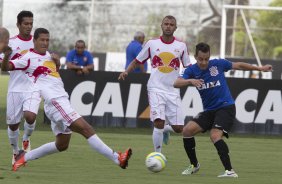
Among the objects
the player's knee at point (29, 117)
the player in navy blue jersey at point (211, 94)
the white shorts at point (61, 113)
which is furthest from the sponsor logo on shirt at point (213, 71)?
the player's knee at point (29, 117)

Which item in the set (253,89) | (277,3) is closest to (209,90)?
(253,89)

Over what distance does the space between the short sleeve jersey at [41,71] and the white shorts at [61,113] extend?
0.23 metres

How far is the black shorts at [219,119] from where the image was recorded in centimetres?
1344

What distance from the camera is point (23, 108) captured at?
14.3 meters

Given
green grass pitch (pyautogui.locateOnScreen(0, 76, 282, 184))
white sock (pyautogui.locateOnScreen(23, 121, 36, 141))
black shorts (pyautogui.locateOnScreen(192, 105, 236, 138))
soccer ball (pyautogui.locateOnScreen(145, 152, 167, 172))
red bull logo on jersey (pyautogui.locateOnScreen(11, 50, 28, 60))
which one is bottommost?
green grass pitch (pyautogui.locateOnScreen(0, 76, 282, 184))

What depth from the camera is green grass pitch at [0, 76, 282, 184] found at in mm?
12562

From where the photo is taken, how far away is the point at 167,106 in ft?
53.7

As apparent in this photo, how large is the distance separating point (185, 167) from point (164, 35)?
8.57 feet

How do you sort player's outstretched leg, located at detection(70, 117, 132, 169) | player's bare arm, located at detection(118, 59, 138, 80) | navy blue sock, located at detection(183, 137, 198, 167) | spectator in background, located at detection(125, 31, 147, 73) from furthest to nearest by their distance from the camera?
1. spectator in background, located at detection(125, 31, 147, 73)
2. player's bare arm, located at detection(118, 59, 138, 80)
3. navy blue sock, located at detection(183, 137, 198, 167)
4. player's outstretched leg, located at detection(70, 117, 132, 169)

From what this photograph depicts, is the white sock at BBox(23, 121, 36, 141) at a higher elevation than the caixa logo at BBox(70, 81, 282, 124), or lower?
higher

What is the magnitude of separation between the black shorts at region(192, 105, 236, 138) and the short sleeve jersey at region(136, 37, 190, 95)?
8.45 feet

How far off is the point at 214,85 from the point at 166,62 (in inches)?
105

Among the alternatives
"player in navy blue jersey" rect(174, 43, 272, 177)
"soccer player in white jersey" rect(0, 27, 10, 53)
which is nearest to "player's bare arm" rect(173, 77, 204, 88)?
"player in navy blue jersey" rect(174, 43, 272, 177)

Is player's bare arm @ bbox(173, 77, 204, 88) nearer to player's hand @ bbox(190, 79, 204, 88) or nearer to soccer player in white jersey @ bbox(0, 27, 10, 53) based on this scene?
player's hand @ bbox(190, 79, 204, 88)
